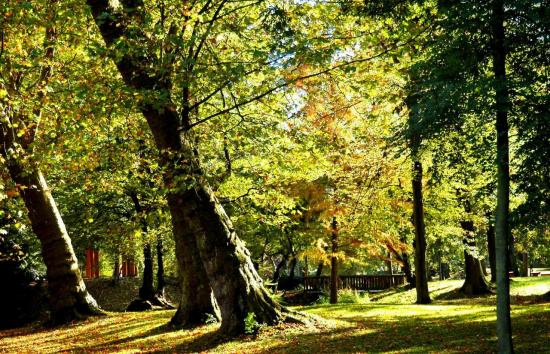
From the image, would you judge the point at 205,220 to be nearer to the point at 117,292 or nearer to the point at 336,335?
the point at 336,335

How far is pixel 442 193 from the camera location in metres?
21.3

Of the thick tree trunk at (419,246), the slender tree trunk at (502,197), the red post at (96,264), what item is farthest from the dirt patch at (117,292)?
the slender tree trunk at (502,197)

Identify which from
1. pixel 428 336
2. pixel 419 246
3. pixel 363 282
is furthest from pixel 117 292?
pixel 428 336

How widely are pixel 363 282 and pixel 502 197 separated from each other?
84.2 ft

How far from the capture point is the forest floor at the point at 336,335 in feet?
28.4

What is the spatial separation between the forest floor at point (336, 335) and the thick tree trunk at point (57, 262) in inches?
27.1

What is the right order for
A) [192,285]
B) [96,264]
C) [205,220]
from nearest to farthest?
[205,220]
[192,285]
[96,264]

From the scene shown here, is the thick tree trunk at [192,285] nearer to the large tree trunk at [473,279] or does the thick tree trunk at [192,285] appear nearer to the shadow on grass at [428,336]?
the shadow on grass at [428,336]

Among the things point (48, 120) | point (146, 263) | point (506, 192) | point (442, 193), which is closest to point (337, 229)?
point (442, 193)

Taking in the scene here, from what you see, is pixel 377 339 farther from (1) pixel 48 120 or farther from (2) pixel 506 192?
(1) pixel 48 120

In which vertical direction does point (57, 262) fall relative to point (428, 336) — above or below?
above

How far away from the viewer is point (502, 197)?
6.86m

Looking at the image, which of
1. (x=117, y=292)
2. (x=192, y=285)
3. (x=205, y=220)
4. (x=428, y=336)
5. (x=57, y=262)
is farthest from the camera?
(x=117, y=292)

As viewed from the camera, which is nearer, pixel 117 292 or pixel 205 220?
pixel 205 220
